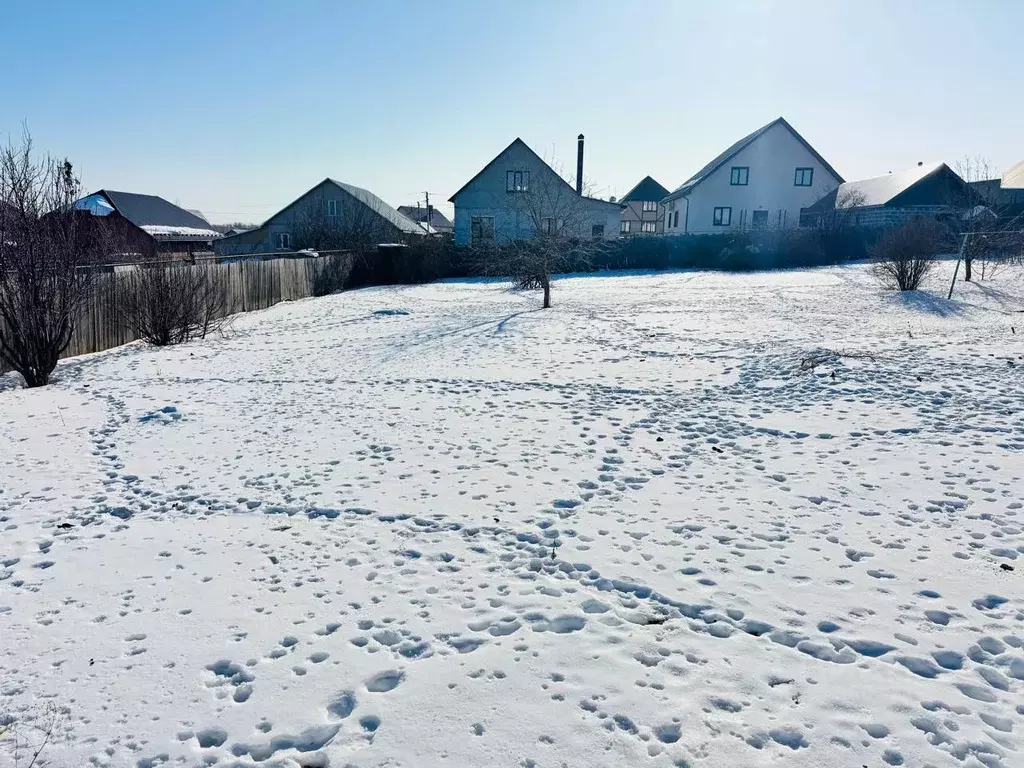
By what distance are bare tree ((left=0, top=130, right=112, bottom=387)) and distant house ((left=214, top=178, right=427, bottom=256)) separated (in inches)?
1134

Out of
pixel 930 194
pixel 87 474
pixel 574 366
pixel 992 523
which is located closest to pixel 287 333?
pixel 574 366

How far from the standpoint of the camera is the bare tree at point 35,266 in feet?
30.3

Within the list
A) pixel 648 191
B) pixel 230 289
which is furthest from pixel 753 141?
pixel 230 289

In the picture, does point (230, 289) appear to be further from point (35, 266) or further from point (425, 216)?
point (425, 216)

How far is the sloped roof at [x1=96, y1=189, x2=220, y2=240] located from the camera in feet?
135

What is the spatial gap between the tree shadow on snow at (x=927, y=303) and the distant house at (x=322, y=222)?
2773 cm

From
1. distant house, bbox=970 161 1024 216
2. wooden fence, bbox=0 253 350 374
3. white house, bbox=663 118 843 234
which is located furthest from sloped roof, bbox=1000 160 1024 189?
wooden fence, bbox=0 253 350 374

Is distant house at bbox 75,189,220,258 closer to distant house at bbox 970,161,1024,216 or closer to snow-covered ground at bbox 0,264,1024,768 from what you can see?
snow-covered ground at bbox 0,264,1024,768

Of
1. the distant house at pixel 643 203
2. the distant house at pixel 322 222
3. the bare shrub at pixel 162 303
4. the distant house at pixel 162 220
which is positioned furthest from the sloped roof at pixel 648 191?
the bare shrub at pixel 162 303

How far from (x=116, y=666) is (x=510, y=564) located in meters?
2.12

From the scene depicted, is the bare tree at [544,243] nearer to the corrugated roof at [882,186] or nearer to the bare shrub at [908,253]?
the bare shrub at [908,253]

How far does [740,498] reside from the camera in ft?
15.8

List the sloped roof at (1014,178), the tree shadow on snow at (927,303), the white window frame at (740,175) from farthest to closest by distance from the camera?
the sloped roof at (1014,178) < the white window frame at (740,175) < the tree shadow on snow at (927,303)

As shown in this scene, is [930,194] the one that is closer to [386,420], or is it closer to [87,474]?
[386,420]
